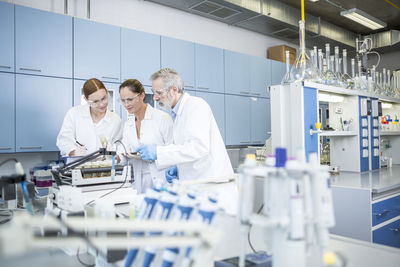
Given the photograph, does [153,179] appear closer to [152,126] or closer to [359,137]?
[152,126]

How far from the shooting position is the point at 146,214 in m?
0.84

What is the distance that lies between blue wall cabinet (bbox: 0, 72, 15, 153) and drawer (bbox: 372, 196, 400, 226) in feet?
8.76

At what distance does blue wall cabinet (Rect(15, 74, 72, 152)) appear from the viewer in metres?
2.58

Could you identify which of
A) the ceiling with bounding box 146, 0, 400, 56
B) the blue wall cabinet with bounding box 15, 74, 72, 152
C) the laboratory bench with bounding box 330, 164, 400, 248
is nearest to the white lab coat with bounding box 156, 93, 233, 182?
the laboratory bench with bounding box 330, 164, 400, 248

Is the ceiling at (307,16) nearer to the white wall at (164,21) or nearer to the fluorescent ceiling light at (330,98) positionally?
the white wall at (164,21)

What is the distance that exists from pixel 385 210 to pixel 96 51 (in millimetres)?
2670

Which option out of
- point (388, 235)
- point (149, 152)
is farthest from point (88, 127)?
point (388, 235)

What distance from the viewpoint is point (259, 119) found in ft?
14.9

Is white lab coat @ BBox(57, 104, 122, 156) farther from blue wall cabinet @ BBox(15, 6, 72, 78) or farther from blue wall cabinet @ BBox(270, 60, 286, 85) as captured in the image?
blue wall cabinet @ BBox(270, 60, 286, 85)

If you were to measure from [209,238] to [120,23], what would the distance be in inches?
135

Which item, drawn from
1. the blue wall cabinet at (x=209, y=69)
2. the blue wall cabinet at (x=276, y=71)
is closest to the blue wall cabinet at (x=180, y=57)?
the blue wall cabinet at (x=209, y=69)

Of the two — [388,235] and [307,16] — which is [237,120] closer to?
[307,16]

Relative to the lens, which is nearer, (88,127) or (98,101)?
(88,127)

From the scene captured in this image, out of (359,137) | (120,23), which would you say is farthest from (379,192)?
(120,23)
